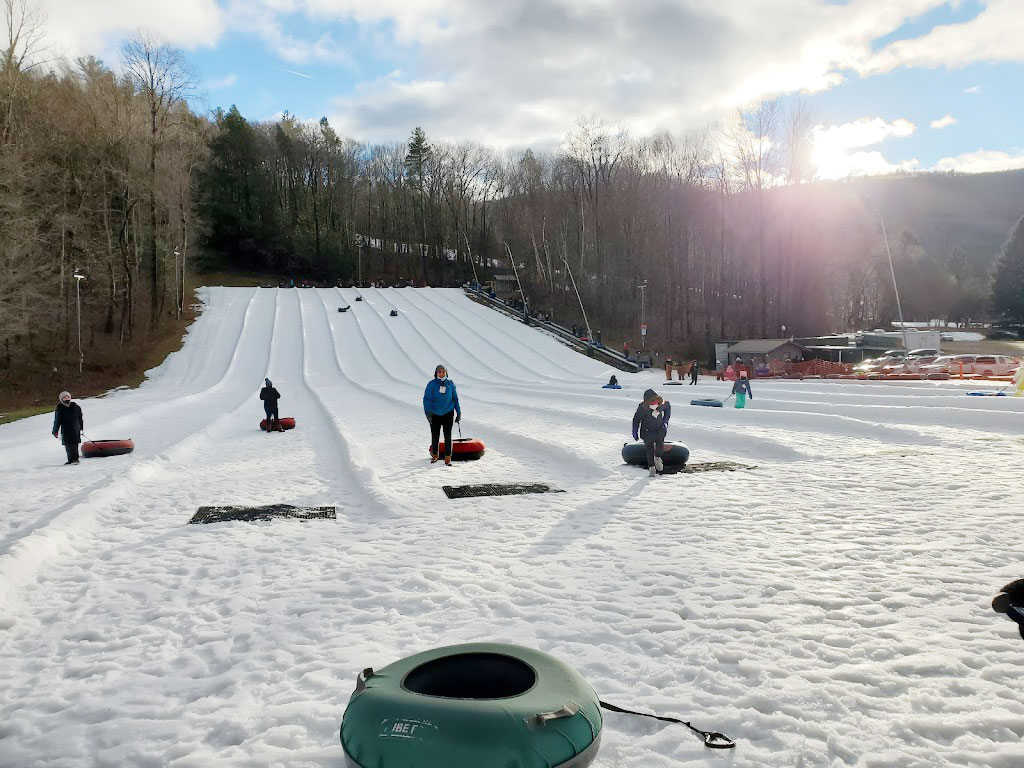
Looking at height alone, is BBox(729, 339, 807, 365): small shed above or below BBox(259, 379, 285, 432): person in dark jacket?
above

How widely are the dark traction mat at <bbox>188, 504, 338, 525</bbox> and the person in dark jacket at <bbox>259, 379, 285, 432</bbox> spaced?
8.26 m

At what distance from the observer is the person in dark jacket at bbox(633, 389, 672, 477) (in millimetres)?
9594

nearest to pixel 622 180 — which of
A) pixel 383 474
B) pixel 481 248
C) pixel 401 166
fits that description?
pixel 481 248

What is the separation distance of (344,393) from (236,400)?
4325mm

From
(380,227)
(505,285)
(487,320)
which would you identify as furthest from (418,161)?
(487,320)

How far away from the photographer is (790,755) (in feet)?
9.29

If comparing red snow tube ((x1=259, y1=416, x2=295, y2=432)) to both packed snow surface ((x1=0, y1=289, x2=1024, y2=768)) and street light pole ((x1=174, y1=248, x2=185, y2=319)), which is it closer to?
packed snow surface ((x1=0, y1=289, x2=1024, y2=768))

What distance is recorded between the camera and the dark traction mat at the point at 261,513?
7.50 m

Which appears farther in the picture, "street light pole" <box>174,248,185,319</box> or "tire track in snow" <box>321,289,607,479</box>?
"street light pole" <box>174,248,185,319</box>

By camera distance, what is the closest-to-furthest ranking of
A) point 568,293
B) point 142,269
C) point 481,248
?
point 142,269
point 568,293
point 481,248

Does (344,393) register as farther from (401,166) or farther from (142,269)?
(401,166)

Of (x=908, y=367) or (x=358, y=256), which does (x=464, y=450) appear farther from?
(x=358, y=256)

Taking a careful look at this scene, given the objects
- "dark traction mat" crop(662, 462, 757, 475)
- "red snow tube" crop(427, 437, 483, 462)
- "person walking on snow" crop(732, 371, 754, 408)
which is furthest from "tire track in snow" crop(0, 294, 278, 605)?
"person walking on snow" crop(732, 371, 754, 408)

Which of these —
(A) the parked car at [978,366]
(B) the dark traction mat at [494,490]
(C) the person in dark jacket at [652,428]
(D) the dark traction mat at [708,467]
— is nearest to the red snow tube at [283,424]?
(B) the dark traction mat at [494,490]
